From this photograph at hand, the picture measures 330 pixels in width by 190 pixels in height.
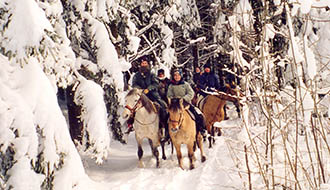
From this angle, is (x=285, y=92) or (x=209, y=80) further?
(x=209, y=80)

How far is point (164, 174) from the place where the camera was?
9336mm

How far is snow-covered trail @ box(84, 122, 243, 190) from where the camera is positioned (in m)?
8.12

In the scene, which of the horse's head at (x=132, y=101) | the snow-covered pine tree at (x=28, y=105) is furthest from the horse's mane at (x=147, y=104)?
the snow-covered pine tree at (x=28, y=105)

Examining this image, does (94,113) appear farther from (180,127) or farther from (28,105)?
(28,105)

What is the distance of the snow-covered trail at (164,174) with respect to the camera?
8.12 meters

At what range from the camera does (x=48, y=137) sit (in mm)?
5328

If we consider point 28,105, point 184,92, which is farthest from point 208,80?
point 28,105

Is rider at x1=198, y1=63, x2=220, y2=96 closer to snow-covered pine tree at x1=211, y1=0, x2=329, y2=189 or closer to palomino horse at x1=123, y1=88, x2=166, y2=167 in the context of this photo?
palomino horse at x1=123, y1=88, x2=166, y2=167

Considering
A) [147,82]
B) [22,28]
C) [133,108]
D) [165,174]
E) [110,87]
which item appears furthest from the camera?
[147,82]

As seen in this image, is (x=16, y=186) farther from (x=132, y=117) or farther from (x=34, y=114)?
(x=132, y=117)

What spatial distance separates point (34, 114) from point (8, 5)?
1530 mm

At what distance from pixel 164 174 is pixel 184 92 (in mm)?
2533

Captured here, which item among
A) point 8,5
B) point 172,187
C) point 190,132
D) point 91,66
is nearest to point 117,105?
point 91,66

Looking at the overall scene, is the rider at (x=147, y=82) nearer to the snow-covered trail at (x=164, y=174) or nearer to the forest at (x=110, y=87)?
the forest at (x=110, y=87)
